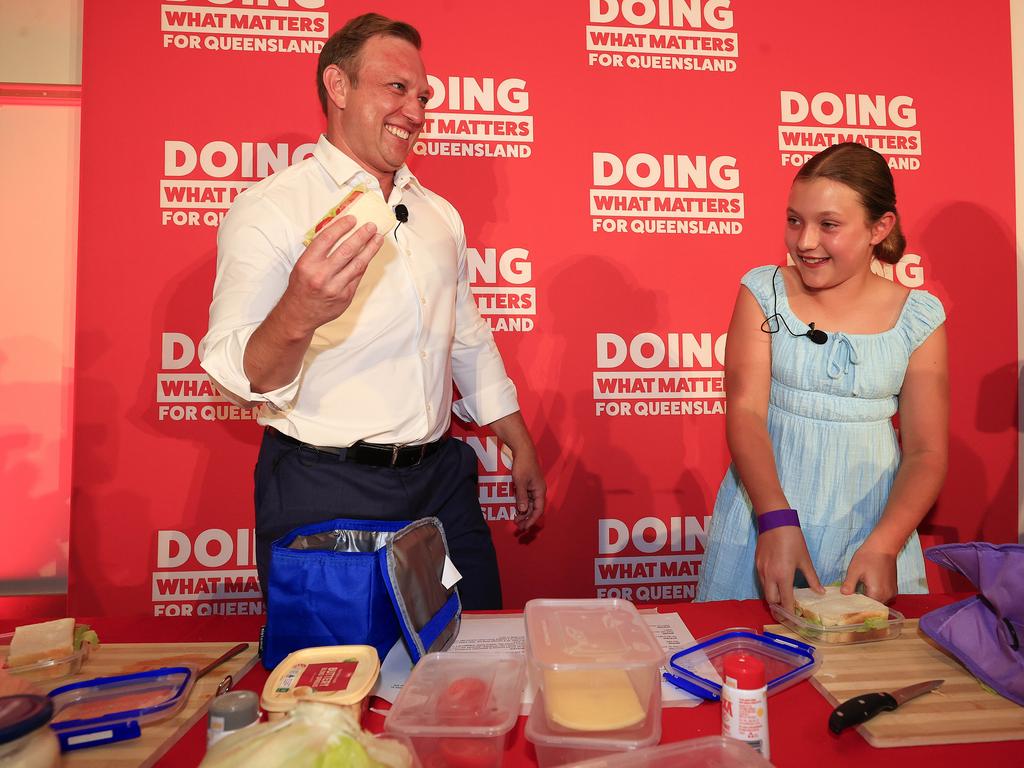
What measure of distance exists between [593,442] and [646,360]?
39 cm

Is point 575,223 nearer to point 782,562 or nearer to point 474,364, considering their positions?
point 474,364

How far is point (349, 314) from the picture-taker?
1756 millimetres

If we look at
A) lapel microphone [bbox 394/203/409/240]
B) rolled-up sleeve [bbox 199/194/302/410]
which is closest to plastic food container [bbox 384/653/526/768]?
rolled-up sleeve [bbox 199/194/302/410]

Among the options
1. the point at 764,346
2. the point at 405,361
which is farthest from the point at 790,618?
the point at 405,361

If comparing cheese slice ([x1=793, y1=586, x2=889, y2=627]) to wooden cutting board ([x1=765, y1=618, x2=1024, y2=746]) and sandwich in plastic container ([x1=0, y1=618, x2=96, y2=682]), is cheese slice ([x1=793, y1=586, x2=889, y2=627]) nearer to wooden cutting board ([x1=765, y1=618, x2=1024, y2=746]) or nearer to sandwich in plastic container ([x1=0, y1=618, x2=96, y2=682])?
wooden cutting board ([x1=765, y1=618, x2=1024, y2=746])

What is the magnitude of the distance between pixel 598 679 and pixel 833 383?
1.15m

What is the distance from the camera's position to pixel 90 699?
95 cm

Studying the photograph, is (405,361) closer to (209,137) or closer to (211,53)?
(209,137)

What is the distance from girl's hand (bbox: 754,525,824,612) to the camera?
1346 mm

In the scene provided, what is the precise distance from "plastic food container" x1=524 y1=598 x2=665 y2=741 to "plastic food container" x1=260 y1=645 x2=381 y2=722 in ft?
0.73

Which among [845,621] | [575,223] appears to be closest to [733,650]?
[845,621]

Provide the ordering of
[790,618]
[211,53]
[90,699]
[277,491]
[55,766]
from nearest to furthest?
[55,766] → [90,699] → [790,618] → [277,491] → [211,53]

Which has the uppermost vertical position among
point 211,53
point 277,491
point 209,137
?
point 211,53

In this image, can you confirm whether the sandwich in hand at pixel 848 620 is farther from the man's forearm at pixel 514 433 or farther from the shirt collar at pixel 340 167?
the shirt collar at pixel 340 167
